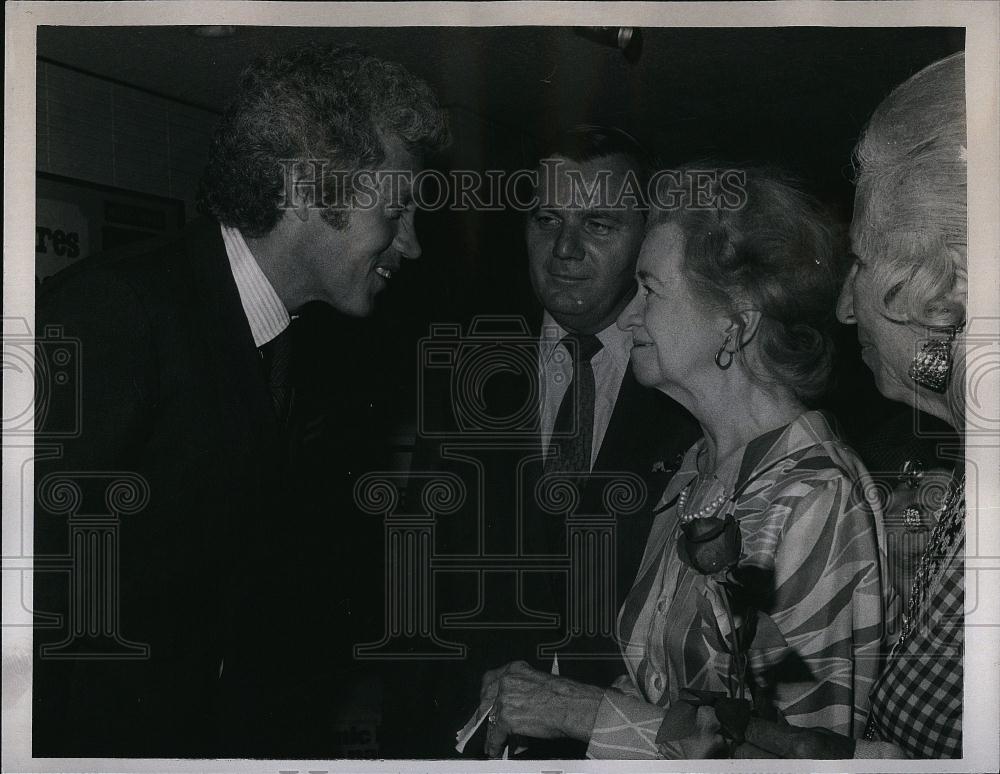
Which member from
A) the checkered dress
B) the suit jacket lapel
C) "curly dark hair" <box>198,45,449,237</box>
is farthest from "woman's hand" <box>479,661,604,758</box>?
"curly dark hair" <box>198,45,449,237</box>

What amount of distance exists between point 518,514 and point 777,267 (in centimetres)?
65

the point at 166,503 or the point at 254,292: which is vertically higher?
the point at 254,292

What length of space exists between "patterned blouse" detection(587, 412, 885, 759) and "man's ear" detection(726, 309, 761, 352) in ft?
0.57

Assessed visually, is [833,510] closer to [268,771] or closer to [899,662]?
[899,662]

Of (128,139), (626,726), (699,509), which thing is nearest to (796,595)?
(699,509)

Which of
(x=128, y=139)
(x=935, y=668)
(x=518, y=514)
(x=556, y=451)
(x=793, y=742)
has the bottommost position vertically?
(x=793, y=742)

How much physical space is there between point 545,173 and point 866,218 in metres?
0.59

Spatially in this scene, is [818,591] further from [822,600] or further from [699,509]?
[699,509]

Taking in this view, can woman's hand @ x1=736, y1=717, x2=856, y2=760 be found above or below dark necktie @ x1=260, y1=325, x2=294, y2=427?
below

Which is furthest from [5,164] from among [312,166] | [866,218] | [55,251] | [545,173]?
[866,218]

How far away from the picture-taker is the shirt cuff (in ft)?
5.61

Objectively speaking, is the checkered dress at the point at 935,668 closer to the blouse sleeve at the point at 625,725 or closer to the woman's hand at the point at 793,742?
the woman's hand at the point at 793,742

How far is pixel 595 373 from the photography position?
1.73 meters

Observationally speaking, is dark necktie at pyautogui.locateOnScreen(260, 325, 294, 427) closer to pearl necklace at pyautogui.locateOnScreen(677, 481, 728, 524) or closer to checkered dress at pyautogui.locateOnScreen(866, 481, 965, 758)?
pearl necklace at pyautogui.locateOnScreen(677, 481, 728, 524)
